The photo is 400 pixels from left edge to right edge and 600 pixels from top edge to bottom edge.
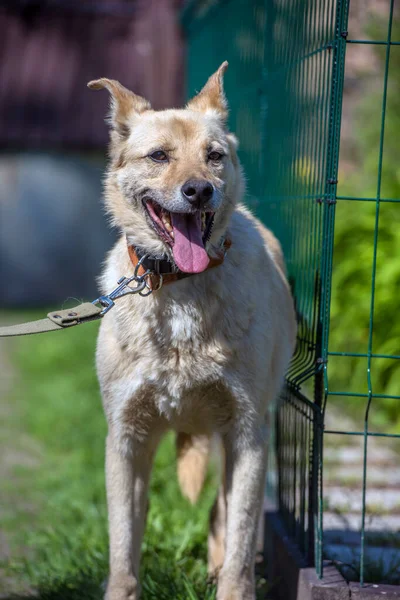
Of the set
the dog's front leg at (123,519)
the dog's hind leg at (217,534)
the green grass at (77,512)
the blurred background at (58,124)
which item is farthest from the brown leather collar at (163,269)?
the blurred background at (58,124)

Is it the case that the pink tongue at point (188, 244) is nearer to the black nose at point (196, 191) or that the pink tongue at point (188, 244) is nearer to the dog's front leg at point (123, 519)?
the black nose at point (196, 191)

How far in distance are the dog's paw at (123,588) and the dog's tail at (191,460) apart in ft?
2.88

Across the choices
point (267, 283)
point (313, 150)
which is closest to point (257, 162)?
point (313, 150)

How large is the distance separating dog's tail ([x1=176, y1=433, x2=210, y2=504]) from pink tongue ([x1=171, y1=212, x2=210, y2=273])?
4.14 feet

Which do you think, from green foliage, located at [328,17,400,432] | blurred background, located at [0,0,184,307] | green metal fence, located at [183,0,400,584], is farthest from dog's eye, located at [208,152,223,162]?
blurred background, located at [0,0,184,307]

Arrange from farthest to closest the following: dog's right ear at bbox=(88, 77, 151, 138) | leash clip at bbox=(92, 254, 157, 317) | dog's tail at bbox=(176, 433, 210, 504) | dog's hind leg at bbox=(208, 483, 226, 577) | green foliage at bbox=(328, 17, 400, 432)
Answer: green foliage at bbox=(328, 17, 400, 432) < dog's tail at bbox=(176, 433, 210, 504) < dog's hind leg at bbox=(208, 483, 226, 577) < dog's right ear at bbox=(88, 77, 151, 138) < leash clip at bbox=(92, 254, 157, 317)

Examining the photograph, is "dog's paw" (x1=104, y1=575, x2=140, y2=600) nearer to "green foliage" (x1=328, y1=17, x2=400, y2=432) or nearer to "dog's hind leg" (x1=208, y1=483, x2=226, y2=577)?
"dog's hind leg" (x1=208, y1=483, x2=226, y2=577)

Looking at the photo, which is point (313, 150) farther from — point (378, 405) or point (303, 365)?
point (378, 405)

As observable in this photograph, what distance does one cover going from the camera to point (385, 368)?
18.4 feet

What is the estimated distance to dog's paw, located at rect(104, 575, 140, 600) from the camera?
2.96 m

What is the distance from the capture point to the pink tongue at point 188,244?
2.78m

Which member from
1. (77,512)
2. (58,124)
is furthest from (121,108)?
(58,124)

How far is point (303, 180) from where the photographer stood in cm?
360

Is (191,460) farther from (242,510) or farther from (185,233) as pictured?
(185,233)
